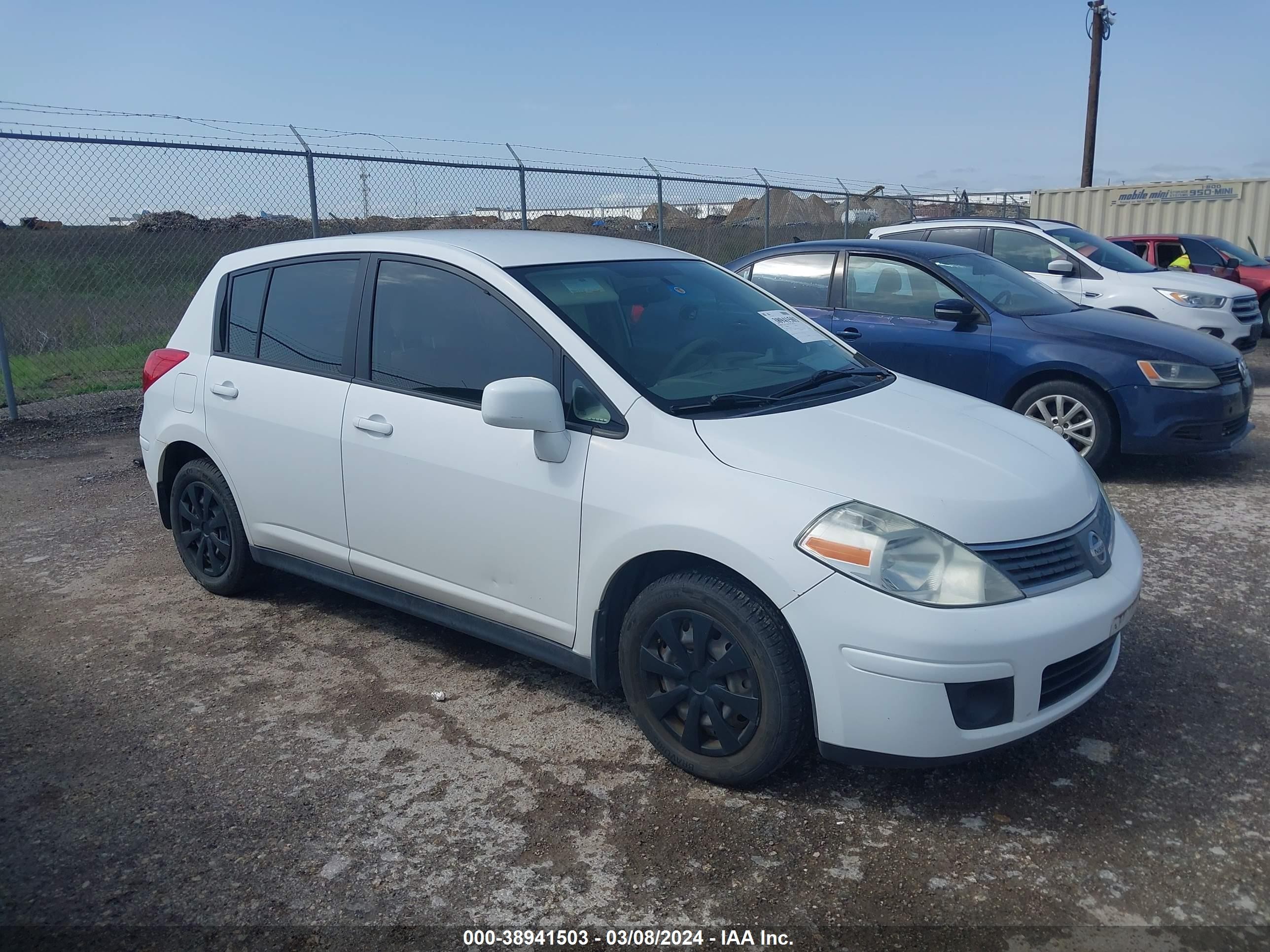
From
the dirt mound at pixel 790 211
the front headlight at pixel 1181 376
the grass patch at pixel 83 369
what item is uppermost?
the dirt mound at pixel 790 211

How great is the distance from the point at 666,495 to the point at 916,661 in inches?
34.8

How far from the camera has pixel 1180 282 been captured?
10719 mm

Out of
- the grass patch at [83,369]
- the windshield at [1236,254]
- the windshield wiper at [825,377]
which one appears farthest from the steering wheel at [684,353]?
the windshield at [1236,254]

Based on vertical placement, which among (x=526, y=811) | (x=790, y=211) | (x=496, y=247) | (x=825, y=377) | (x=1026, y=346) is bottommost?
(x=526, y=811)

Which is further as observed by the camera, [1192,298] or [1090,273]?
[1192,298]

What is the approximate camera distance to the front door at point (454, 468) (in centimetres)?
348

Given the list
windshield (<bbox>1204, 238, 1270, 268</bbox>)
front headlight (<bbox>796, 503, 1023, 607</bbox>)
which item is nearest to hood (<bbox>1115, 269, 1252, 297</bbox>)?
windshield (<bbox>1204, 238, 1270, 268</bbox>)

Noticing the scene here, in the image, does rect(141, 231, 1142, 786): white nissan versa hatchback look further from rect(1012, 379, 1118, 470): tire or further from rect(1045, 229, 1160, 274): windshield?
rect(1045, 229, 1160, 274): windshield

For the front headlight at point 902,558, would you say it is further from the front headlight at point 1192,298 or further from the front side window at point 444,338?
the front headlight at point 1192,298

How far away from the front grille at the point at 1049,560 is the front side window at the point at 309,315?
8.73 feet

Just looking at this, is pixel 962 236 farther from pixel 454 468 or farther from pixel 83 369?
pixel 83 369

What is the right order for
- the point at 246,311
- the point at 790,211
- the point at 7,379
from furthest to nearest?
the point at 790,211, the point at 7,379, the point at 246,311

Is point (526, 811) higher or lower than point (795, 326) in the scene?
lower

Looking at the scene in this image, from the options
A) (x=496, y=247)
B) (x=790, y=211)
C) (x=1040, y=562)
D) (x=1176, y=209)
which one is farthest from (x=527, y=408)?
(x=1176, y=209)
